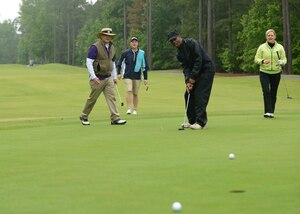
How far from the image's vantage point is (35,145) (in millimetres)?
10312

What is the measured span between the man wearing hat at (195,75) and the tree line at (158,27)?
3744 cm

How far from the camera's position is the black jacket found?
12664 millimetres

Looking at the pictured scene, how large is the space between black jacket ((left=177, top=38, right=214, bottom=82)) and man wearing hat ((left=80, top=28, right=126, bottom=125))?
219 centimetres

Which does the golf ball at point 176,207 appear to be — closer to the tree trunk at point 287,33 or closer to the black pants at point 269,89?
the black pants at point 269,89

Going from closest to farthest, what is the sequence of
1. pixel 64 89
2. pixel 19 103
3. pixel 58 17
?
pixel 19 103 → pixel 64 89 → pixel 58 17

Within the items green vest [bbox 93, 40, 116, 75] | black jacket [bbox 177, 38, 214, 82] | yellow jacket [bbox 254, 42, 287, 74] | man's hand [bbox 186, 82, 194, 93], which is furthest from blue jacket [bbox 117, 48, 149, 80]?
man's hand [bbox 186, 82, 194, 93]

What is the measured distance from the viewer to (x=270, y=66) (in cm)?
1531

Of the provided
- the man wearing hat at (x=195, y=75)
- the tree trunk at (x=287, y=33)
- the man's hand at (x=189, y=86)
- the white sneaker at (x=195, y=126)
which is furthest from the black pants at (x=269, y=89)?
the tree trunk at (x=287, y=33)

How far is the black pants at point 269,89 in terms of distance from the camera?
49.6ft

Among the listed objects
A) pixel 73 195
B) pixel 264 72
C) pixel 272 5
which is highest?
pixel 272 5

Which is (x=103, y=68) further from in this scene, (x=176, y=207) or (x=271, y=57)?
(x=176, y=207)

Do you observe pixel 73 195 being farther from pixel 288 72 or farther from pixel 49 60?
pixel 49 60

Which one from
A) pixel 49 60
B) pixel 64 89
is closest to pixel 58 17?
pixel 49 60

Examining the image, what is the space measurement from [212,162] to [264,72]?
313 inches
